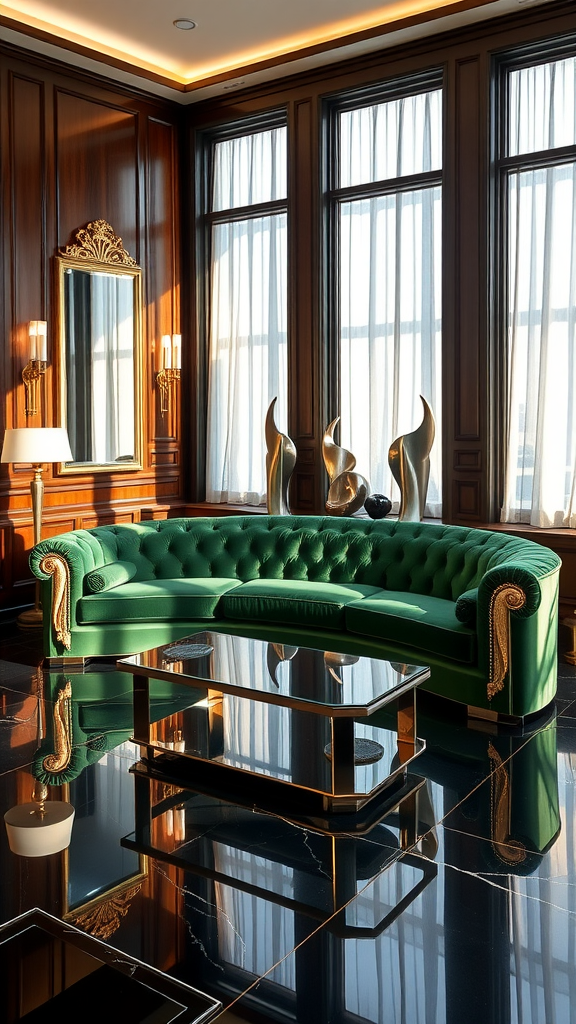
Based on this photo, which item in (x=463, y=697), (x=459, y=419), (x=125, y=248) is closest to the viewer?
(x=463, y=697)

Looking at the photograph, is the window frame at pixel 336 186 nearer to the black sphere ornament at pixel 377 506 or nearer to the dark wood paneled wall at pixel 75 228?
the black sphere ornament at pixel 377 506

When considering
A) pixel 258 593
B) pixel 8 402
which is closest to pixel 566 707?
pixel 258 593

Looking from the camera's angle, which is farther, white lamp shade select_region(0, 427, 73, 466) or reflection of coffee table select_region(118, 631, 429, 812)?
white lamp shade select_region(0, 427, 73, 466)

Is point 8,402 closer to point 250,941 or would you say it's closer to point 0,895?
point 0,895

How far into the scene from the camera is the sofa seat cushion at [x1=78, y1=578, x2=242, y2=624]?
16.1 ft

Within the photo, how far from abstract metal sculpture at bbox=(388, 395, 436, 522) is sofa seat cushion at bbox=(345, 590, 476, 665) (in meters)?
1.00

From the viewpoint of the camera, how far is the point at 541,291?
5688 millimetres

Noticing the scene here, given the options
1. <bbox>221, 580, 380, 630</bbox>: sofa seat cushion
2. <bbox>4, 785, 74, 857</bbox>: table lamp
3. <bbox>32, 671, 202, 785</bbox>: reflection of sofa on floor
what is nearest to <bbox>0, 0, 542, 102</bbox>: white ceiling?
<bbox>221, 580, 380, 630</bbox>: sofa seat cushion

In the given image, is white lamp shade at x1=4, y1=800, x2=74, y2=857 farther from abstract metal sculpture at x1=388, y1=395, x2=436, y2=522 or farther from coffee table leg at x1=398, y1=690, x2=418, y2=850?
abstract metal sculpture at x1=388, y1=395, x2=436, y2=522

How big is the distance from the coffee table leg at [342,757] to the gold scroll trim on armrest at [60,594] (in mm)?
2251

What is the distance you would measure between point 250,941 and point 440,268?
4795mm

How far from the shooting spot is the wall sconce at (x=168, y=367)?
7.05 metres

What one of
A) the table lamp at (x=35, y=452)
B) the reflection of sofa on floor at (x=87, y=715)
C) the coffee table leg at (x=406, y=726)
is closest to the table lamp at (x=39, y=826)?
the reflection of sofa on floor at (x=87, y=715)

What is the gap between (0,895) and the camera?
255 cm
